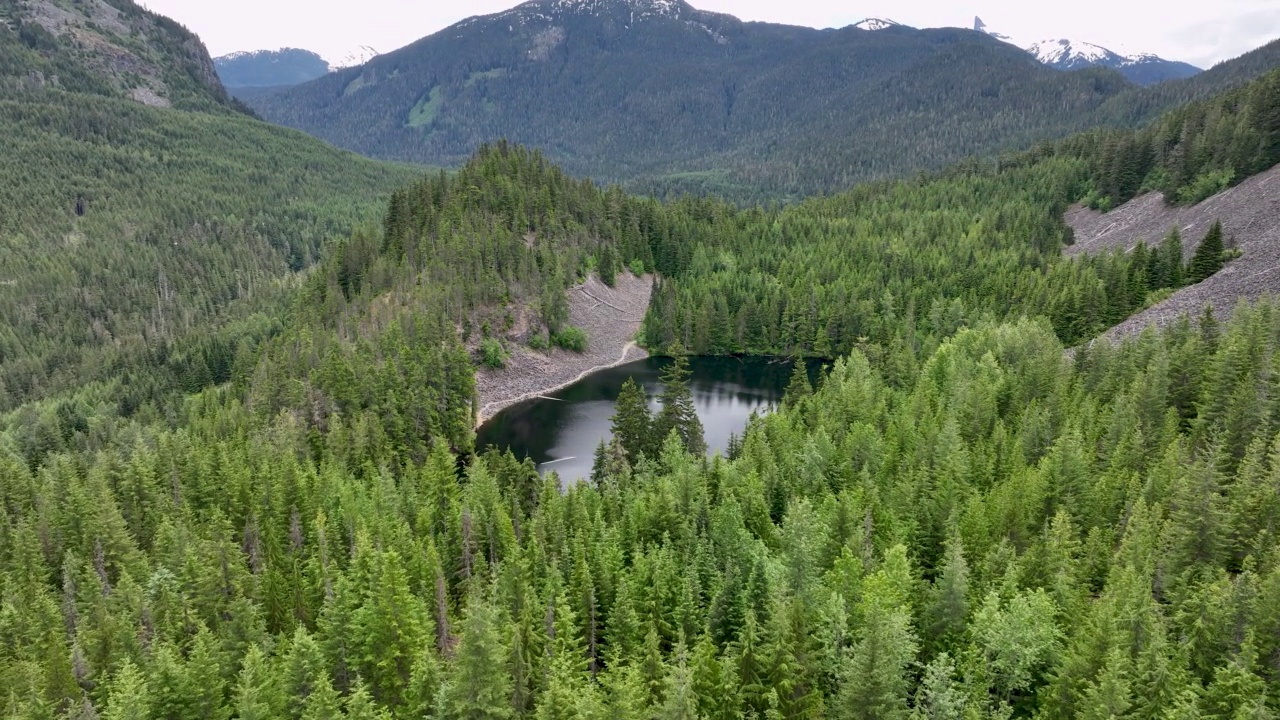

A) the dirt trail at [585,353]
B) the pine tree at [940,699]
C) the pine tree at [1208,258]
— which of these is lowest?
the dirt trail at [585,353]

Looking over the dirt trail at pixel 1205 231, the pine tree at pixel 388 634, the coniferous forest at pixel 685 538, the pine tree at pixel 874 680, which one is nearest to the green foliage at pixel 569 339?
the coniferous forest at pixel 685 538

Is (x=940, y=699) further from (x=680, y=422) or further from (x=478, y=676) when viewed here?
(x=680, y=422)

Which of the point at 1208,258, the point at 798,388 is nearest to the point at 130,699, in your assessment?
the point at 798,388

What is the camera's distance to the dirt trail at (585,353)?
115 metres

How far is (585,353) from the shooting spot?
134 metres

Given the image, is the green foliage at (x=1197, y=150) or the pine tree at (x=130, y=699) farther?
the green foliage at (x=1197, y=150)

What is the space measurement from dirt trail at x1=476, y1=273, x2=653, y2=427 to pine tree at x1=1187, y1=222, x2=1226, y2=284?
82.4 meters

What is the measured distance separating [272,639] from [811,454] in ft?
124

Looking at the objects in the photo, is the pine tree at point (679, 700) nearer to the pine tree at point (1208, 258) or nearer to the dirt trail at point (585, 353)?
the dirt trail at point (585, 353)

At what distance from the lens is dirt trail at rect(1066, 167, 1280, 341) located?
83.2m

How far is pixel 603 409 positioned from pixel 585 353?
26.1 m

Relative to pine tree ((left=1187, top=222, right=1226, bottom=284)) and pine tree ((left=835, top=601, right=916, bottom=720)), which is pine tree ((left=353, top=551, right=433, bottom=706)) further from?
pine tree ((left=1187, top=222, right=1226, bottom=284))

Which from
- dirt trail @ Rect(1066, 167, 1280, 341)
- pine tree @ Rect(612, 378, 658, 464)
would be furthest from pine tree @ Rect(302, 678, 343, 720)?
dirt trail @ Rect(1066, 167, 1280, 341)

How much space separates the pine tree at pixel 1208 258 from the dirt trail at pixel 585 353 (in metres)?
82.4
